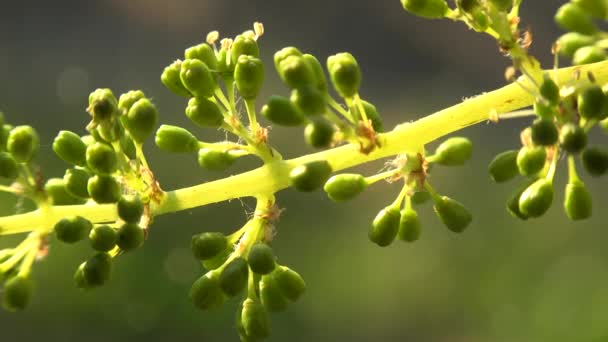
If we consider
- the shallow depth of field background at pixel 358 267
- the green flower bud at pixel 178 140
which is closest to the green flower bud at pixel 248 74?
the green flower bud at pixel 178 140

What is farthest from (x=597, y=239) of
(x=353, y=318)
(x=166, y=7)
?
(x=166, y=7)

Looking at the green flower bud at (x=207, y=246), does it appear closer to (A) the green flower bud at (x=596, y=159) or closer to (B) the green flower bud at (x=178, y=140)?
(B) the green flower bud at (x=178, y=140)

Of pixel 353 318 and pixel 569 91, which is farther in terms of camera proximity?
pixel 353 318

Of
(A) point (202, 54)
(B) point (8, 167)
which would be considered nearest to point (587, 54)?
(A) point (202, 54)

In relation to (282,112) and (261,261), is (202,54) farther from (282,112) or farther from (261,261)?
(261,261)

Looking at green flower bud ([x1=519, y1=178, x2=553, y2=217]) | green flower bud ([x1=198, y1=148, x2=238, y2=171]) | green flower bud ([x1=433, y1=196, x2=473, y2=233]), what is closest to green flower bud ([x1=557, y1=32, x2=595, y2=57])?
green flower bud ([x1=519, y1=178, x2=553, y2=217])

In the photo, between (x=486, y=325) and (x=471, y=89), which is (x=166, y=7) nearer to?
(x=471, y=89)

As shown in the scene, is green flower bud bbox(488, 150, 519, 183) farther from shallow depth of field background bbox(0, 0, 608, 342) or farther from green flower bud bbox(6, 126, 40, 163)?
shallow depth of field background bbox(0, 0, 608, 342)
